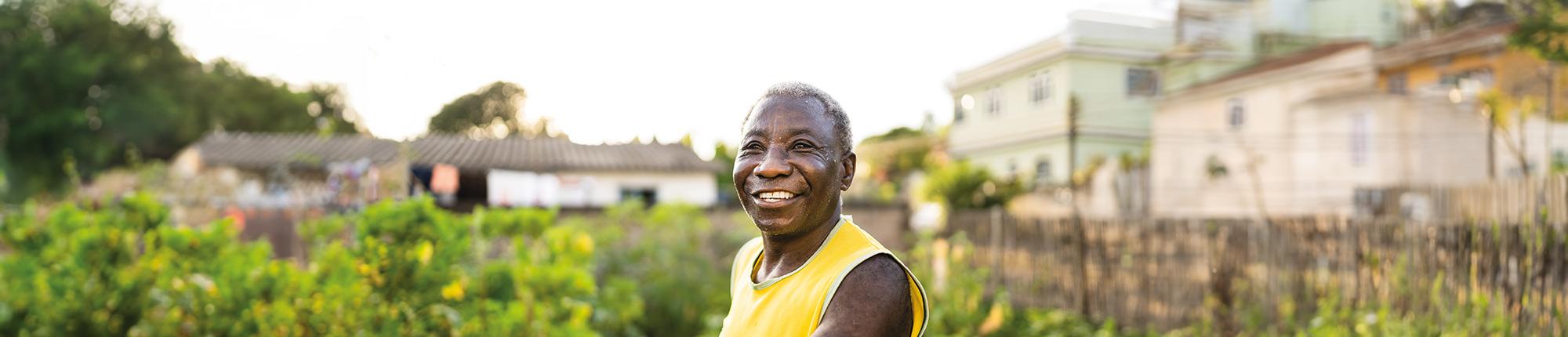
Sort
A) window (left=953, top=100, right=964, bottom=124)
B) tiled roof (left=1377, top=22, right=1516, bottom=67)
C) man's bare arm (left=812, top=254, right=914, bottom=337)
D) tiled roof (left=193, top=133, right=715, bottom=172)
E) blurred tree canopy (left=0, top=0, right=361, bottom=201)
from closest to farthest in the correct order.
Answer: man's bare arm (left=812, top=254, right=914, bottom=337) → tiled roof (left=1377, top=22, right=1516, bottom=67) → window (left=953, top=100, right=964, bottom=124) → tiled roof (left=193, top=133, right=715, bottom=172) → blurred tree canopy (left=0, top=0, right=361, bottom=201)

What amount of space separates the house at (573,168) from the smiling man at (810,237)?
61.6 feet

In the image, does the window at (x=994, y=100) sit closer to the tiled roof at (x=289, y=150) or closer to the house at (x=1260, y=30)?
the house at (x=1260, y=30)

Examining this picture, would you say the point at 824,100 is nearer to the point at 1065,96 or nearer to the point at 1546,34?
the point at 1546,34

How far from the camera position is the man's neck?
4.94 ft

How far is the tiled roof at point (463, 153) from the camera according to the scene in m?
22.3

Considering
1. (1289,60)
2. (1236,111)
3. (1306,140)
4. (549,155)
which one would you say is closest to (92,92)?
(549,155)

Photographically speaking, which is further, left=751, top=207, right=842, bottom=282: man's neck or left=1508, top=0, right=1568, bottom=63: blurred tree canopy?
left=1508, top=0, right=1568, bottom=63: blurred tree canopy

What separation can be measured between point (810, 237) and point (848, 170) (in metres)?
0.12

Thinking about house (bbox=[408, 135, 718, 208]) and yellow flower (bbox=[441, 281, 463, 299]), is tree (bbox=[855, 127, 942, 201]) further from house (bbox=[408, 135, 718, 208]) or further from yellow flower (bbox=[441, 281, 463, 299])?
yellow flower (bbox=[441, 281, 463, 299])

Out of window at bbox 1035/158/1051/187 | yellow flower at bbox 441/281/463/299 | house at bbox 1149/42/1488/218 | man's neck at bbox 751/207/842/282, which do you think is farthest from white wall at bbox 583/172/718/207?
man's neck at bbox 751/207/842/282

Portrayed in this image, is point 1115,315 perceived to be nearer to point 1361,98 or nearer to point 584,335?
point 584,335

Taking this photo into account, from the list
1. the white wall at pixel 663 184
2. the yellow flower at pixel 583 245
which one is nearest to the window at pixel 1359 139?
the white wall at pixel 663 184

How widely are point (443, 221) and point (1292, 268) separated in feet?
15.4

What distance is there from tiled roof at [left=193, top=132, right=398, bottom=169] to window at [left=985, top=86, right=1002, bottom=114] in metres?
12.1
